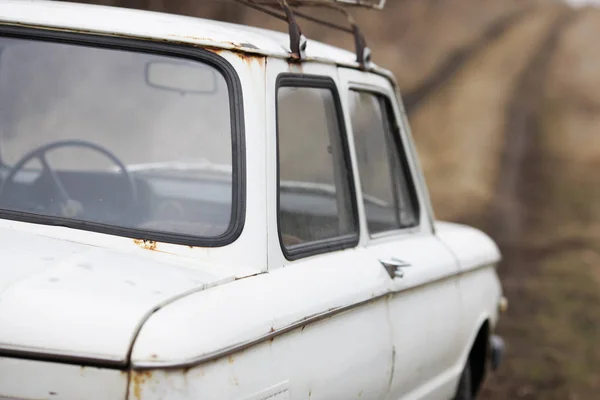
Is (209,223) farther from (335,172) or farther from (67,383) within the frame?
(67,383)

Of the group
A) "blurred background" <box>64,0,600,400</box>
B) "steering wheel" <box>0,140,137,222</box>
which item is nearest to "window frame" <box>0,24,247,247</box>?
"steering wheel" <box>0,140,137,222</box>

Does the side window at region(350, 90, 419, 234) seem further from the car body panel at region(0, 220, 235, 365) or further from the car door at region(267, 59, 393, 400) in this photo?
the car body panel at region(0, 220, 235, 365)

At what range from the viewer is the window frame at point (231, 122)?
3.14m

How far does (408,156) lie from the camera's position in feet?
15.6

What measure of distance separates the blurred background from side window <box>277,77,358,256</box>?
10.1 feet

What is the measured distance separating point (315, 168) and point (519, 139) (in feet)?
45.2

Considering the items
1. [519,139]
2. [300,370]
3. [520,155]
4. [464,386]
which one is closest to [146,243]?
[300,370]

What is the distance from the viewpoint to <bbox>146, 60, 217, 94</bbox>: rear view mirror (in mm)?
3771

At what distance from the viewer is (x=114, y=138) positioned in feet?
13.9

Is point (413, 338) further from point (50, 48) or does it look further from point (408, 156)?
point (50, 48)

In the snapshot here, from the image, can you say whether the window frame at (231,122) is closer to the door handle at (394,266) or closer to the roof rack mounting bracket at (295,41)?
the roof rack mounting bracket at (295,41)

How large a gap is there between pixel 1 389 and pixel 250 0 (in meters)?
1.82

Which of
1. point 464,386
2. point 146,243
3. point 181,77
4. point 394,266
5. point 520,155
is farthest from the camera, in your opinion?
point 520,155

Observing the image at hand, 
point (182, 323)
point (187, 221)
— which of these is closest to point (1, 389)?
point (182, 323)
